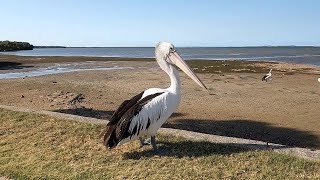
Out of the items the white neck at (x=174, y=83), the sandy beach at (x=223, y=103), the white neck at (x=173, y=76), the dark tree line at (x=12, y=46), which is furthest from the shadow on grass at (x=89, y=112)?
the dark tree line at (x=12, y=46)

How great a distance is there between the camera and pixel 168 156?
6219 millimetres

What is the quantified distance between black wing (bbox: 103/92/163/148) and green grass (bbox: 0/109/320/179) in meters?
0.37

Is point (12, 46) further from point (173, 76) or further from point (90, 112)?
Answer: point (173, 76)

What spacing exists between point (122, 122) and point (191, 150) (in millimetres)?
1222

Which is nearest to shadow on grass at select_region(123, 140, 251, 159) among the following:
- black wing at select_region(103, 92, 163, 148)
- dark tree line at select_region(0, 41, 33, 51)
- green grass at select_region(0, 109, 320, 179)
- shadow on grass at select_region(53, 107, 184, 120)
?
green grass at select_region(0, 109, 320, 179)

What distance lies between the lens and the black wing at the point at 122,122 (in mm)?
5893

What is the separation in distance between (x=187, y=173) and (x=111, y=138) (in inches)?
46.9

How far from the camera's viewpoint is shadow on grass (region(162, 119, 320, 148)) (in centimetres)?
1005

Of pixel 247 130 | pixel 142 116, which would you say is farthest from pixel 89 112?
pixel 142 116

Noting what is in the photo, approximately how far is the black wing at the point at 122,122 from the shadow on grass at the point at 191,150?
485mm

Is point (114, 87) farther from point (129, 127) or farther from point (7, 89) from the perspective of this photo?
point (129, 127)

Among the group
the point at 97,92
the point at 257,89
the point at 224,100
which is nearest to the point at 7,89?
the point at 97,92

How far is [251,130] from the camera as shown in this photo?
11125 mm

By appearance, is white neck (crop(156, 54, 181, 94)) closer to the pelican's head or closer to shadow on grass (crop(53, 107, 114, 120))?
the pelican's head
